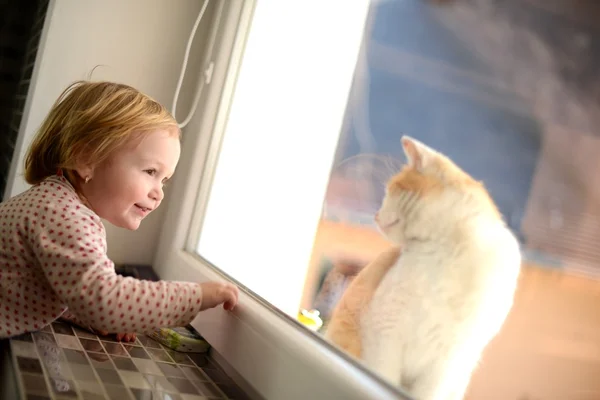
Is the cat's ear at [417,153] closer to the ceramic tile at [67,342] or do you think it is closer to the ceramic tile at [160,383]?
the ceramic tile at [160,383]

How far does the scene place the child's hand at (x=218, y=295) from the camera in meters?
0.87

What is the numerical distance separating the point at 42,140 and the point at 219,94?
1.21 ft

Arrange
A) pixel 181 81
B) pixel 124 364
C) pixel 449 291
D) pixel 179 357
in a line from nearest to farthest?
pixel 449 291, pixel 124 364, pixel 179 357, pixel 181 81

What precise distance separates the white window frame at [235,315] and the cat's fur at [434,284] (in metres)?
0.04

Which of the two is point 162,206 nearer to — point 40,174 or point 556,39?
point 40,174

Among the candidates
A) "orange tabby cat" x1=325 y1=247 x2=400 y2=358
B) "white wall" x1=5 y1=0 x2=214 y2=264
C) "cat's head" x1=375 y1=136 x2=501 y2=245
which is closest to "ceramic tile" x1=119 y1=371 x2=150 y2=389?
"orange tabby cat" x1=325 y1=247 x2=400 y2=358

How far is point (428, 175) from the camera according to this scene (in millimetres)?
696

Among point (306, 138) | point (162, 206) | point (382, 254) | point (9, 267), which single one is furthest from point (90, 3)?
point (382, 254)

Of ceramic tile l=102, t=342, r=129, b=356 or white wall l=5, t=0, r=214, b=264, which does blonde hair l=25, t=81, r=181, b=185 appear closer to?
ceramic tile l=102, t=342, r=129, b=356

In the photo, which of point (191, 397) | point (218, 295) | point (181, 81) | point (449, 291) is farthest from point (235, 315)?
point (181, 81)

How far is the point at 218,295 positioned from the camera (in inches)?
34.5

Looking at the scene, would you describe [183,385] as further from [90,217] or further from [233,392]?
[90,217]

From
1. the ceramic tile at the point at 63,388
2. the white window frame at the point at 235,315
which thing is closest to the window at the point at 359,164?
the white window frame at the point at 235,315

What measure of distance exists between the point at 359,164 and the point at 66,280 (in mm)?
385
